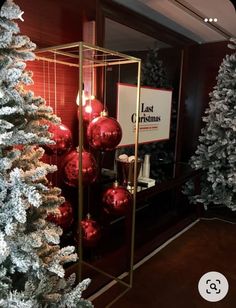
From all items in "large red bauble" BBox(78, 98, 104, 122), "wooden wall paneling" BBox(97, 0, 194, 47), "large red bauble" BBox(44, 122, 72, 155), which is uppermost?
"wooden wall paneling" BBox(97, 0, 194, 47)

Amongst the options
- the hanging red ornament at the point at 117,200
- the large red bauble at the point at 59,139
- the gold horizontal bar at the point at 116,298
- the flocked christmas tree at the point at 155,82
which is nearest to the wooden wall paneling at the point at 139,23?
the flocked christmas tree at the point at 155,82

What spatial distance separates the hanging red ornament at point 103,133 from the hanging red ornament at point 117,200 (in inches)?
15.9

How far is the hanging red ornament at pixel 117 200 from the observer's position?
84.5 inches

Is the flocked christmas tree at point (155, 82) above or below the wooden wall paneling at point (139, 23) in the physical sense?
below

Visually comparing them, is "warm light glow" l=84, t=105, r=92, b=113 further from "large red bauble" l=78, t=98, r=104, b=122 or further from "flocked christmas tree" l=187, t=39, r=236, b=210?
"flocked christmas tree" l=187, t=39, r=236, b=210

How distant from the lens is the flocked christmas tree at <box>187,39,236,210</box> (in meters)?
3.51

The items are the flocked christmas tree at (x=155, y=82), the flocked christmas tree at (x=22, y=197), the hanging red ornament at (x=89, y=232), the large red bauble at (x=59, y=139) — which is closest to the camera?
the flocked christmas tree at (x=22, y=197)

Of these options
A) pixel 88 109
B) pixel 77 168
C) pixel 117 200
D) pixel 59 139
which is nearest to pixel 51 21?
pixel 88 109

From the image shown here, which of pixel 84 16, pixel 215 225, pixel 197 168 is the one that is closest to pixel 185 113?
pixel 197 168

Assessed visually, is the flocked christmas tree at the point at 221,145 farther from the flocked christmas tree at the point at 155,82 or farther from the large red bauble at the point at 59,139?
the large red bauble at the point at 59,139

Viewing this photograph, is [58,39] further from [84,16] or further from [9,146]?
[9,146]

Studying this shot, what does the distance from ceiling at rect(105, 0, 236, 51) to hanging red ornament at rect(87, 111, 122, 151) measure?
1.15 metres

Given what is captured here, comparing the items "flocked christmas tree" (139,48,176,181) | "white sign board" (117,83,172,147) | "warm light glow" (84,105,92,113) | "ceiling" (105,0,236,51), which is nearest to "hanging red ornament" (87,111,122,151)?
"warm light glow" (84,105,92,113)

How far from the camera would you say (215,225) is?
3850 millimetres
